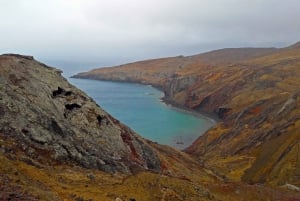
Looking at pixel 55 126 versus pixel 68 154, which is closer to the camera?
pixel 68 154

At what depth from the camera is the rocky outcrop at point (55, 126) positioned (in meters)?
44.6

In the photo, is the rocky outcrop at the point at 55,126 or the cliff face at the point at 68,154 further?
the rocky outcrop at the point at 55,126

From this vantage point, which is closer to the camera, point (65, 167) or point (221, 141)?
point (65, 167)

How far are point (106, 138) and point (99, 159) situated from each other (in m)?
5.98

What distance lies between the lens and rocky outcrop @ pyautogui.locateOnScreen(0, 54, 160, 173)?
44.6 meters

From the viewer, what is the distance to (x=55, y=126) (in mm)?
49031

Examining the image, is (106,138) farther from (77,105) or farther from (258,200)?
(258,200)

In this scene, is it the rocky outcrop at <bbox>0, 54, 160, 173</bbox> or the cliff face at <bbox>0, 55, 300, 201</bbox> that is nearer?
the cliff face at <bbox>0, 55, 300, 201</bbox>

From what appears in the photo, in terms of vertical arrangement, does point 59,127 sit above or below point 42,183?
above

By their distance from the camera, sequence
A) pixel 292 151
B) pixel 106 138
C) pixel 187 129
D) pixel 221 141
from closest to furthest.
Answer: pixel 106 138 → pixel 292 151 → pixel 221 141 → pixel 187 129

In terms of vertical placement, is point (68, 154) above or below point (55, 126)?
below

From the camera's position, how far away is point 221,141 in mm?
128375

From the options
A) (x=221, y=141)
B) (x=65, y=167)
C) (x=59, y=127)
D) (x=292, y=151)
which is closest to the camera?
(x=65, y=167)

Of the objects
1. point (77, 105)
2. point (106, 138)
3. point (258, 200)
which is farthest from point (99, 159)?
point (258, 200)
